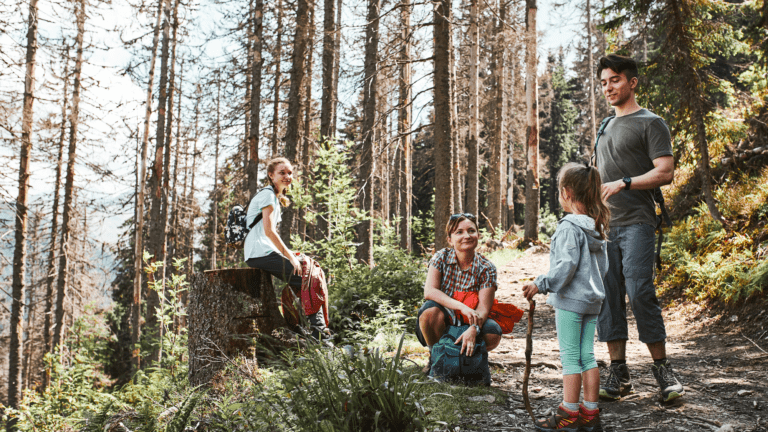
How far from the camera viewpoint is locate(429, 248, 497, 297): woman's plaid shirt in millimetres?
3678

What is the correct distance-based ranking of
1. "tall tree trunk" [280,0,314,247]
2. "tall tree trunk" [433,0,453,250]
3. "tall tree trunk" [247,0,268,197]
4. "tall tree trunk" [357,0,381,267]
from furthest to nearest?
"tall tree trunk" [280,0,314,247]
"tall tree trunk" [247,0,268,197]
"tall tree trunk" [357,0,381,267]
"tall tree trunk" [433,0,453,250]

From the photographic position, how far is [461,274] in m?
3.75

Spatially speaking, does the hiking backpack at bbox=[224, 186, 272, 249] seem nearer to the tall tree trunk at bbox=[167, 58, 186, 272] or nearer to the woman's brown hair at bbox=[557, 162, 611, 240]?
the woman's brown hair at bbox=[557, 162, 611, 240]

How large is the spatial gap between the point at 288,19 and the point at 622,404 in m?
13.5

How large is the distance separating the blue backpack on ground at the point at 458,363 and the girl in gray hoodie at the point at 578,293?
90cm

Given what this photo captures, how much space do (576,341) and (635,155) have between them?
149 cm

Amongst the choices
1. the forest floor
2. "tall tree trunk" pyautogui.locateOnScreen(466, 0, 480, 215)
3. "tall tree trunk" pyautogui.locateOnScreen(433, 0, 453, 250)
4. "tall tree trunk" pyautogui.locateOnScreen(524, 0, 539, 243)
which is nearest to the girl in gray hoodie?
the forest floor

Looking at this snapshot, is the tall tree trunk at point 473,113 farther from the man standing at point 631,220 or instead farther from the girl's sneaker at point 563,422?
the girl's sneaker at point 563,422

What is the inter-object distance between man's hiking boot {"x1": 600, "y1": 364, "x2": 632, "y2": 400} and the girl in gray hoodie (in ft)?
2.18

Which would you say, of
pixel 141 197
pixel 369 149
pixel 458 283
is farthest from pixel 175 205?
pixel 458 283

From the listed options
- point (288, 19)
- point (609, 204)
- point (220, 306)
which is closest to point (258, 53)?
point (288, 19)

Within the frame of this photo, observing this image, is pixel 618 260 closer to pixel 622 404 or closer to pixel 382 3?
pixel 622 404

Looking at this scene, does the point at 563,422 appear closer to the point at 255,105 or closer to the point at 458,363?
the point at 458,363

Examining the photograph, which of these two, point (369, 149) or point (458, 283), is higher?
point (369, 149)
